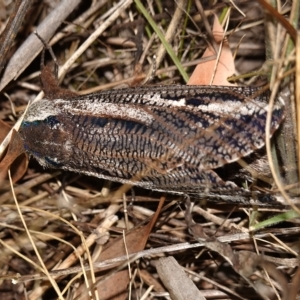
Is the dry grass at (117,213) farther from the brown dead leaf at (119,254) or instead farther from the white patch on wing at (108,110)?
the white patch on wing at (108,110)

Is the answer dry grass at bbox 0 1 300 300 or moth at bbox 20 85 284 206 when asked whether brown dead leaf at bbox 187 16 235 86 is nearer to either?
dry grass at bbox 0 1 300 300

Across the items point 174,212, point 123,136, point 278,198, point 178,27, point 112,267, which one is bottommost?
point 112,267

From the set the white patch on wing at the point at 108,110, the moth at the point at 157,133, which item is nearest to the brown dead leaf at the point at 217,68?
the moth at the point at 157,133

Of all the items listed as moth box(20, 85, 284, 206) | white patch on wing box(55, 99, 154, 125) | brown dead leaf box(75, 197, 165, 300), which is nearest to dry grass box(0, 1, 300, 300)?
brown dead leaf box(75, 197, 165, 300)

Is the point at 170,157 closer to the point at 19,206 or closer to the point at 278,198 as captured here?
the point at 278,198

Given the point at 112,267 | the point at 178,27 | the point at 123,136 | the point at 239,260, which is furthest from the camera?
the point at 178,27

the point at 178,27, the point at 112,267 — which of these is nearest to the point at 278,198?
the point at 112,267

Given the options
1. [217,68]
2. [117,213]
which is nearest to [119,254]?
[117,213]

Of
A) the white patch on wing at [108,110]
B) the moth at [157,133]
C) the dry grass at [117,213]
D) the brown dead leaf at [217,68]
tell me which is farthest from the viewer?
the brown dead leaf at [217,68]
